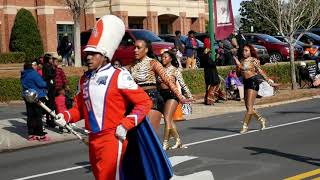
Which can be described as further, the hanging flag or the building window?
the building window

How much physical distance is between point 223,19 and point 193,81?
9.77 ft

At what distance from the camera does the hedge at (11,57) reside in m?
34.6

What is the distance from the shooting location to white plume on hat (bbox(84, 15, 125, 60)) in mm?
5348

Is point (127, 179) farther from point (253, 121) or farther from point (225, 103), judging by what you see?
→ point (225, 103)

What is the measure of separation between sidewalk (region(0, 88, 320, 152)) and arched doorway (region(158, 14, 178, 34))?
83.2 ft

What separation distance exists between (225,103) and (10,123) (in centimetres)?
802

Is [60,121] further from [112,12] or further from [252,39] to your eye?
[112,12]

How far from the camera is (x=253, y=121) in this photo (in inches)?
602

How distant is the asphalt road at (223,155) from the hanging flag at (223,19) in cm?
929

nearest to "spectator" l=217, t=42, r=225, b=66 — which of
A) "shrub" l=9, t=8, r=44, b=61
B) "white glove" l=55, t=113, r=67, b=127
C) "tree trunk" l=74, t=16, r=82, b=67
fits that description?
"tree trunk" l=74, t=16, r=82, b=67

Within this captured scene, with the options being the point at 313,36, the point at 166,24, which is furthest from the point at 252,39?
the point at 166,24

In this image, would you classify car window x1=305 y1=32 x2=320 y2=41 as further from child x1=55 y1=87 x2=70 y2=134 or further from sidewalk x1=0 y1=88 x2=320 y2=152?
child x1=55 y1=87 x2=70 y2=134

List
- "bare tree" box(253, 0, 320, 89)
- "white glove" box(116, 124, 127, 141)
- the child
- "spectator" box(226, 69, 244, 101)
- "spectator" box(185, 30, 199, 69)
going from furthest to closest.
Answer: "spectator" box(185, 30, 199, 69)
"bare tree" box(253, 0, 320, 89)
"spectator" box(226, 69, 244, 101)
the child
"white glove" box(116, 124, 127, 141)

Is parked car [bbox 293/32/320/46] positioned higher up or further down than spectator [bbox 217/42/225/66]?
higher up
